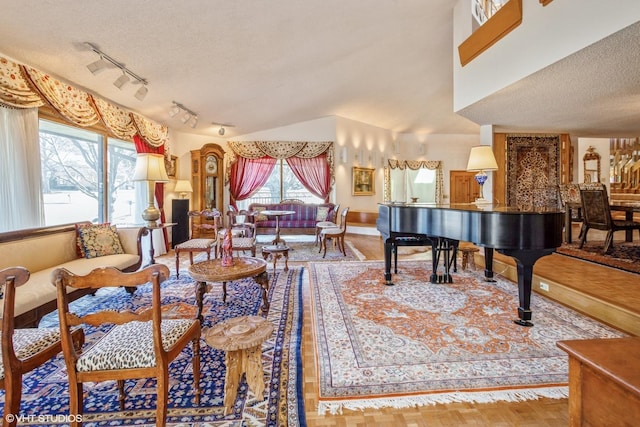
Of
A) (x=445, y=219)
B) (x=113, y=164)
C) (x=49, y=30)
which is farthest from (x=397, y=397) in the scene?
(x=113, y=164)

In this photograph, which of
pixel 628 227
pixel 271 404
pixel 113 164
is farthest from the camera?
pixel 113 164

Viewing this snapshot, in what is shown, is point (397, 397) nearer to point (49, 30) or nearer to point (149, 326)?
point (149, 326)

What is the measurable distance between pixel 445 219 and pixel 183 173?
6145 mm

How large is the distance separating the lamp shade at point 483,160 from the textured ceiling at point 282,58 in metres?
0.57

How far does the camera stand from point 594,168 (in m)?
9.34

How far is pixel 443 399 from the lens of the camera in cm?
177

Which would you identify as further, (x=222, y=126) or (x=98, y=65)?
(x=222, y=126)

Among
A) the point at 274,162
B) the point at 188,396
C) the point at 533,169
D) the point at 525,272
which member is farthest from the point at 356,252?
the point at 188,396

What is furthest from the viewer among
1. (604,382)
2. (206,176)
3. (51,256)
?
(206,176)

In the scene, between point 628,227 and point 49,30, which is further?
point 628,227

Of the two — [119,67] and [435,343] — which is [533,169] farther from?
[119,67]

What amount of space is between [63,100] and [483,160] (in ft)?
17.0

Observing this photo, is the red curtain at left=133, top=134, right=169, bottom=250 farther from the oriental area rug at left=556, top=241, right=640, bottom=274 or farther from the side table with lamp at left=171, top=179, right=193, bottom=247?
the oriental area rug at left=556, top=241, right=640, bottom=274

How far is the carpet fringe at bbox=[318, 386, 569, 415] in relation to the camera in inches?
67.7
